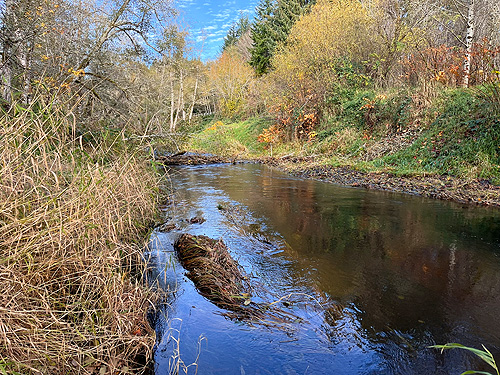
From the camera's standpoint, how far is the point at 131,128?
7133 millimetres

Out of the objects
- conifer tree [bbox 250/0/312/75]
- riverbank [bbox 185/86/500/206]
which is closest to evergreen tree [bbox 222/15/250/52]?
conifer tree [bbox 250/0/312/75]

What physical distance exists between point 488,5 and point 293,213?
12328 mm

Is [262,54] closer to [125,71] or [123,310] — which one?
[125,71]

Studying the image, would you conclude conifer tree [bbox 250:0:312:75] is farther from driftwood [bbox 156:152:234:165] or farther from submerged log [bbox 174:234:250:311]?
submerged log [bbox 174:234:250:311]

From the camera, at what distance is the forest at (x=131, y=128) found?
8.20ft

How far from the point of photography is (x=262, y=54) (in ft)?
110

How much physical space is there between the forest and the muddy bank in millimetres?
405

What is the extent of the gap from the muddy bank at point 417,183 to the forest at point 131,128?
15.9 inches

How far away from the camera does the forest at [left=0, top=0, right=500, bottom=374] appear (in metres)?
2.50

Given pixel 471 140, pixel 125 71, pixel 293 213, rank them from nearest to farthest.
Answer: pixel 293 213
pixel 471 140
pixel 125 71

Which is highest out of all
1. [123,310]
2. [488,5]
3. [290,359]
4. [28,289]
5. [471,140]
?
[488,5]

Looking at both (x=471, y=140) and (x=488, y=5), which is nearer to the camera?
(x=471, y=140)

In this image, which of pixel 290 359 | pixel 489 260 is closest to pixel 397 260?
pixel 489 260

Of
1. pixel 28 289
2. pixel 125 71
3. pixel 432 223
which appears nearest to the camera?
pixel 28 289
